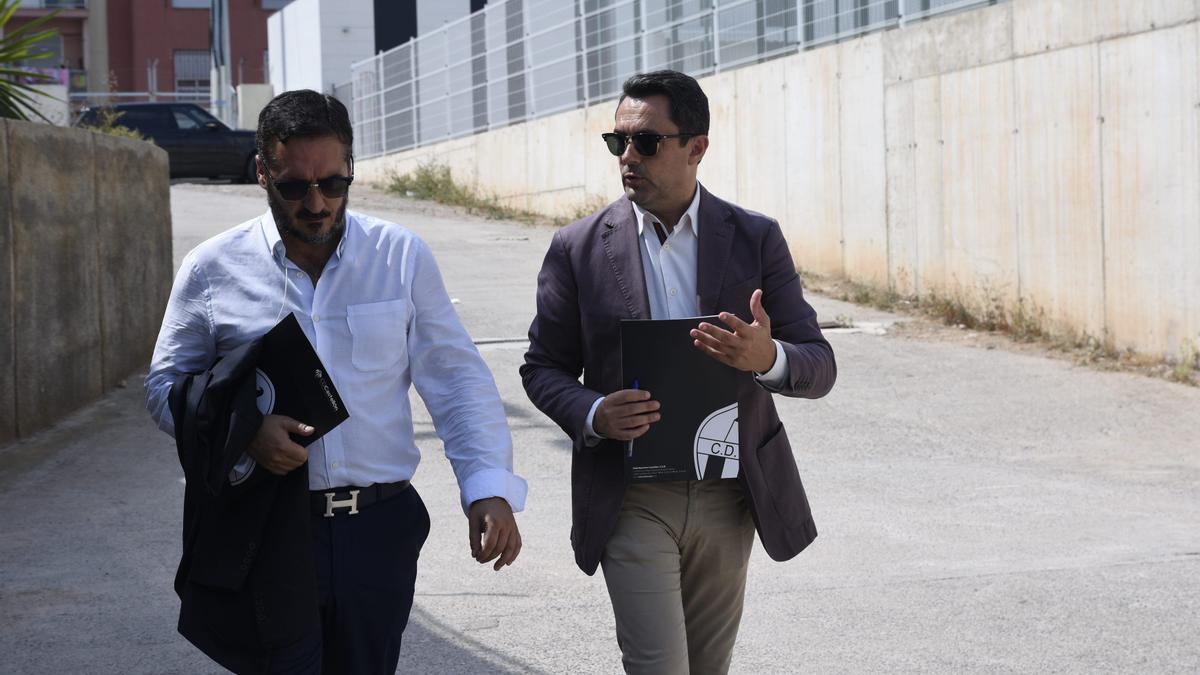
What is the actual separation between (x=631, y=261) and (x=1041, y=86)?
31.3ft

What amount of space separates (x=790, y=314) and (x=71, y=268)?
286 inches

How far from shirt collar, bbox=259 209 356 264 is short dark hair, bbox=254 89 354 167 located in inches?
5.5

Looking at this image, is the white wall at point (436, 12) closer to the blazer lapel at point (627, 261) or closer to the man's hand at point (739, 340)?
the blazer lapel at point (627, 261)

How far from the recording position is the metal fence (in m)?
16.0

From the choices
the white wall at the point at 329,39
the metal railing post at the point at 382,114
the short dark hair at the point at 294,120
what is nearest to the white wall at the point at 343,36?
the white wall at the point at 329,39

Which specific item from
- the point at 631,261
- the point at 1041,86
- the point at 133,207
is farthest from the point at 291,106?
the point at 1041,86

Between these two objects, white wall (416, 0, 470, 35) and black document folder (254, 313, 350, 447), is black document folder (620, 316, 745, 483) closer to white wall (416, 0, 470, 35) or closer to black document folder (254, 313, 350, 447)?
black document folder (254, 313, 350, 447)

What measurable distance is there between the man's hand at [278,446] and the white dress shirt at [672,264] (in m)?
1.02

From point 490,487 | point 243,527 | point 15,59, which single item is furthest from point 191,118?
point 243,527

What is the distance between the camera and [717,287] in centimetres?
364

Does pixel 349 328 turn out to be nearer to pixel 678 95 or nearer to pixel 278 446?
pixel 278 446

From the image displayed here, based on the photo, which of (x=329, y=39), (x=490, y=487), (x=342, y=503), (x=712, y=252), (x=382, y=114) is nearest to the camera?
(x=342, y=503)

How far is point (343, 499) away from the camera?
10.4 ft

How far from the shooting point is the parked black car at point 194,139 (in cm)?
2577
